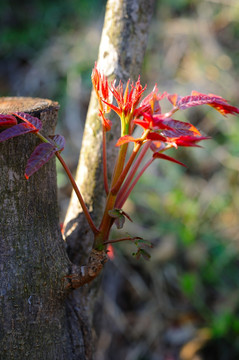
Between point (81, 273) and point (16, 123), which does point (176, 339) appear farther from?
point (16, 123)

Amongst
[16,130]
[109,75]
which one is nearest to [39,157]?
[16,130]

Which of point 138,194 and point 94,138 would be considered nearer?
point 94,138

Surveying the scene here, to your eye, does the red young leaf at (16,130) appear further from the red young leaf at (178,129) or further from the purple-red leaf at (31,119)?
the red young leaf at (178,129)

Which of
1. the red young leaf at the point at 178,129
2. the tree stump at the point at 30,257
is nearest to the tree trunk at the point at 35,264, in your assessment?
the tree stump at the point at 30,257

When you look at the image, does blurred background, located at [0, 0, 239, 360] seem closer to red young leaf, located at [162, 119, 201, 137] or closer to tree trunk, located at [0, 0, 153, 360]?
tree trunk, located at [0, 0, 153, 360]

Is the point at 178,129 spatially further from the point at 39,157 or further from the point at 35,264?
the point at 35,264

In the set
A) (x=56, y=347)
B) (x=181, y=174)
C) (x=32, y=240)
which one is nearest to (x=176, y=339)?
(x=181, y=174)
